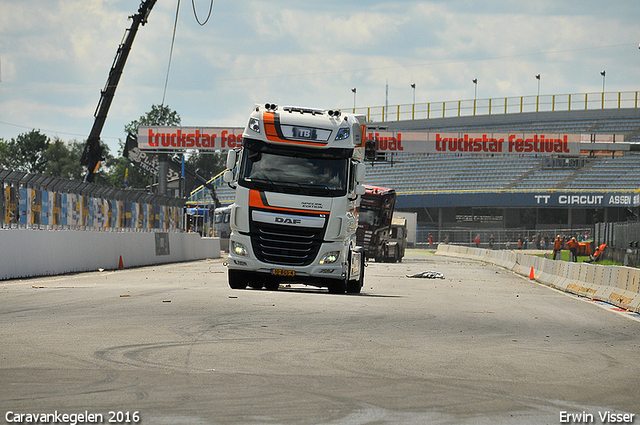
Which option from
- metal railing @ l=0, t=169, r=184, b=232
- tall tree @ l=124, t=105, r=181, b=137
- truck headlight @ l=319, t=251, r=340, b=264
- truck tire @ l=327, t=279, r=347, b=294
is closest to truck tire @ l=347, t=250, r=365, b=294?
truck tire @ l=327, t=279, r=347, b=294

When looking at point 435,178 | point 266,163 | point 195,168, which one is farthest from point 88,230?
point 195,168

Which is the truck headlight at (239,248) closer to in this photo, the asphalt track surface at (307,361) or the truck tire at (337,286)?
the asphalt track surface at (307,361)

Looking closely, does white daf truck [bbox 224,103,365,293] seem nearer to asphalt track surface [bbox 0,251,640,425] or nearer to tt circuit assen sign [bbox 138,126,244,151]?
asphalt track surface [bbox 0,251,640,425]

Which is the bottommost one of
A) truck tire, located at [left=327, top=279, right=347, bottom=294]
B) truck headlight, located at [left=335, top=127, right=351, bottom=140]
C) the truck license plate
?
truck tire, located at [left=327, top=279, right=347, bottom=294]

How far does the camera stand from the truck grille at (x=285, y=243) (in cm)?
1584

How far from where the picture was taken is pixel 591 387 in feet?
24.0

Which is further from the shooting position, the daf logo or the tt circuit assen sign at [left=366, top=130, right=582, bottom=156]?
the tt circuit assen sign at [left=366, top=130, right=582, bottom=156]

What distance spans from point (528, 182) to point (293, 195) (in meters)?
62.8

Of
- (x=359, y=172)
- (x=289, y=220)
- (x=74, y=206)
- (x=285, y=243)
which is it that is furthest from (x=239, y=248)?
(x=74, y=206)

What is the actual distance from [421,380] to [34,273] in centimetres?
1704

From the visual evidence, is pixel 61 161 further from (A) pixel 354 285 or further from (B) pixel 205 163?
(A) pixel 354 285

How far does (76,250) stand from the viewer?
2505cm

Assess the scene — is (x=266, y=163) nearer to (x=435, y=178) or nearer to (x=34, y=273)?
(x=34, y=273)

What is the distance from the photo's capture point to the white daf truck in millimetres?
15734
